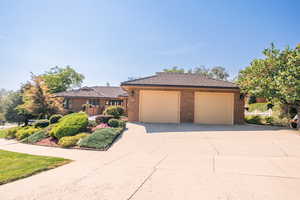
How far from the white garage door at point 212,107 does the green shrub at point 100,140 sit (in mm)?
6932

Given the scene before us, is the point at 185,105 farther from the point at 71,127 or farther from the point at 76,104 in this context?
the point at 76,104

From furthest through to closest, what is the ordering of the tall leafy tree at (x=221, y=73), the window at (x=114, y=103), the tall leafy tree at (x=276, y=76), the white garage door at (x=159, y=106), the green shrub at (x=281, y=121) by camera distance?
the tall leafy tree at (x=221, y=73)
the window at (x=114, y=103)
the green shrub at (x=281, y=121)
the white garage door at (x=159, y=106)
the tall leafy tree at (x=276, y=76)

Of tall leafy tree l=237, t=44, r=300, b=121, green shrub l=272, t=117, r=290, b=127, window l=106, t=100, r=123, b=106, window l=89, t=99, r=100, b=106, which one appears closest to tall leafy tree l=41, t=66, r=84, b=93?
window l=89, t=99, r=100, b=106

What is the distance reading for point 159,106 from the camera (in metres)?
11.6

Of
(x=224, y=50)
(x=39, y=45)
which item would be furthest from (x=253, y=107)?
(x=39, y=45)

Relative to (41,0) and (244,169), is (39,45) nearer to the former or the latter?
(41,0)

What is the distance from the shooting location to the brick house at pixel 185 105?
11445 millimetres

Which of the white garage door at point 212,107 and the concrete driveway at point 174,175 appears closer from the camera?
the concrete driveway at point 174,175

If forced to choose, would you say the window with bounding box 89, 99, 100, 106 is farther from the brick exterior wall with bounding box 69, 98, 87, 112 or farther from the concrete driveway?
the concrete driveway

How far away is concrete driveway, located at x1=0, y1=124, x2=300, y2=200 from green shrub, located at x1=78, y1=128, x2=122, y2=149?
57cm


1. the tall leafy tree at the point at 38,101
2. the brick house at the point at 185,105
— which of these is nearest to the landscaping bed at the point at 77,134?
the brick house at the point at 185,105

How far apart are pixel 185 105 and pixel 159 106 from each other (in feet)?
6.59

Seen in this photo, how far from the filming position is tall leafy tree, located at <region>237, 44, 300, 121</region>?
8.72 meters

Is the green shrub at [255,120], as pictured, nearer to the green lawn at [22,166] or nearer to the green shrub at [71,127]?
the green shrub at [71,127]
